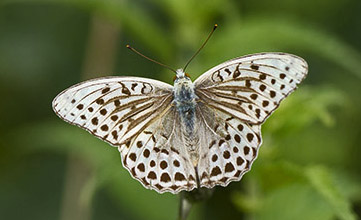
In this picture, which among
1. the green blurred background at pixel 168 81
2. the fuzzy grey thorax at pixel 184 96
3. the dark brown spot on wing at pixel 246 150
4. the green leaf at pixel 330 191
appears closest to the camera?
the green leaf at pixel 330 191

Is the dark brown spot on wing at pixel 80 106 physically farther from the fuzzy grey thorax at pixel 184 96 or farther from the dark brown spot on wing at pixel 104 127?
the fuzzy grey thorax at pixel 184 96

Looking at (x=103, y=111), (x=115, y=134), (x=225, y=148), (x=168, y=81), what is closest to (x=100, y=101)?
(x=103, y=111)

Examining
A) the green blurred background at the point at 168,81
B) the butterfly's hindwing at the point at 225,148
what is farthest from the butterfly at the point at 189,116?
the green blurred background at the point at 168,81

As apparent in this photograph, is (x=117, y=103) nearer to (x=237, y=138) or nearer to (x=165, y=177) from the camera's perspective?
(x=165, y=177)

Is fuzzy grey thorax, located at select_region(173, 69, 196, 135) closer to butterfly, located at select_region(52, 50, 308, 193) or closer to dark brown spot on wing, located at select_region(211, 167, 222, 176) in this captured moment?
butterfly, located at select_region(52, 50, 308, 193)

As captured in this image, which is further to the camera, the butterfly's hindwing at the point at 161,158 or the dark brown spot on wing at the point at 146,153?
the dark brown spot on wing at the point at 146,153

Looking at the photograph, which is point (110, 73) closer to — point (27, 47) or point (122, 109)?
point (27, 47)

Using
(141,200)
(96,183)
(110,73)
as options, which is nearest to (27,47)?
(110,73)

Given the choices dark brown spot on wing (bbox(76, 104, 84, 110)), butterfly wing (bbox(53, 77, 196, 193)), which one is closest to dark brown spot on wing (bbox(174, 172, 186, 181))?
butterfly wing (bbox(53, 77, 196, 193))
